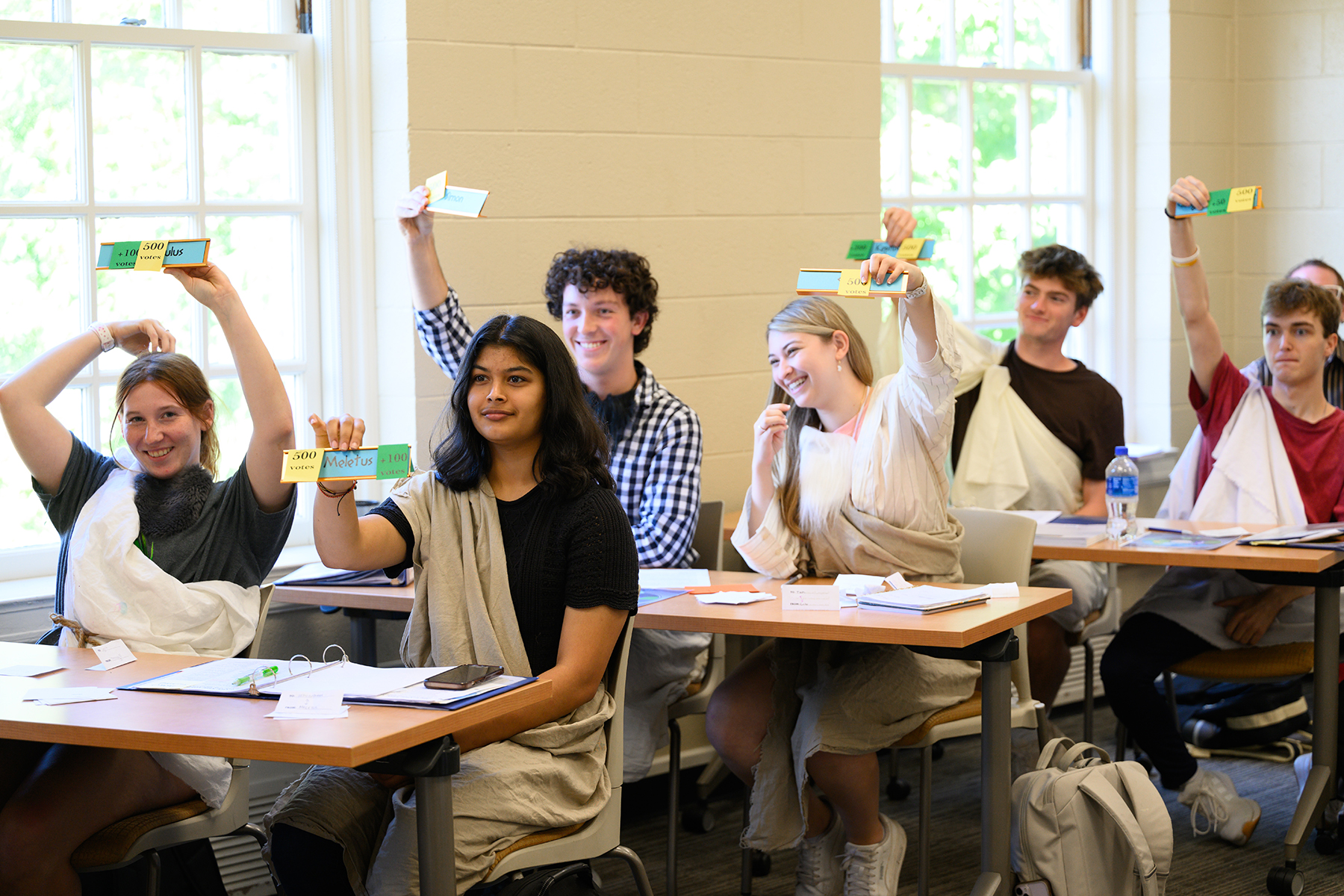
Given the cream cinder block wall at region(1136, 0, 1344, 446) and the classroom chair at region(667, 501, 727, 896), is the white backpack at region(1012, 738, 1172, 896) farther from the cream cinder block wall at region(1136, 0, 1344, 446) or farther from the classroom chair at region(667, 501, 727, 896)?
the cream cinder block wall at region(1136, 0, 1344, 446)

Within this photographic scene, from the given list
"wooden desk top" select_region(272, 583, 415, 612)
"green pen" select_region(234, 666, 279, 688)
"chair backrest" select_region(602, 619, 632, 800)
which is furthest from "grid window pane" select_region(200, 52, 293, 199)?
"chair backrest" select_region(602, 619, 632, 800)

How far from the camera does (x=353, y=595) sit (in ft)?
9.12

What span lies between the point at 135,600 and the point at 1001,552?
1.77 m

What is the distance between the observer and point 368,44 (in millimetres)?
3322

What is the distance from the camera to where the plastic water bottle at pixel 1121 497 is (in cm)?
325

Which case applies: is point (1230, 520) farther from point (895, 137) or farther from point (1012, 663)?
point (895, 137)

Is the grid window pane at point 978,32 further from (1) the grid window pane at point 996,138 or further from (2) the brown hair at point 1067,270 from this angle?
(2) the brown hair at point 1067,270

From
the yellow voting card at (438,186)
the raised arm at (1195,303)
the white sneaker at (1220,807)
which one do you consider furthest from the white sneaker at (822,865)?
the raised arm at (1195,303)

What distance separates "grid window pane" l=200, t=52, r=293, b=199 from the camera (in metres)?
3.28

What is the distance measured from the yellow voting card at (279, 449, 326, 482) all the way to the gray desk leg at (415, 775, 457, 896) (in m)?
0.48

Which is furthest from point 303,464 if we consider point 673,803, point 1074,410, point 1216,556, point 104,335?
point 1074,410

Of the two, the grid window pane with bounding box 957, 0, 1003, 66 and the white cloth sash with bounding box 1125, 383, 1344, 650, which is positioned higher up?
the grid window pane with bounding box 957, 0, 1003, 66

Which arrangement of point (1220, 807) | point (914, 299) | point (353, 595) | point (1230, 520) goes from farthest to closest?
point (1230, 520), point (1220, 807), point (353, 595), point (914, 299)

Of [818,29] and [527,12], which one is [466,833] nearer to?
[527,12]
